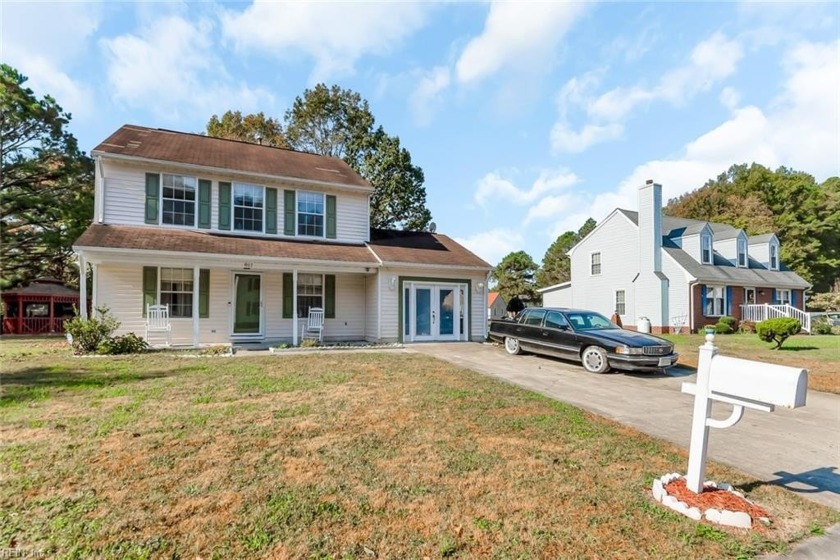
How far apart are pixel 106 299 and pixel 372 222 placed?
17.8 m

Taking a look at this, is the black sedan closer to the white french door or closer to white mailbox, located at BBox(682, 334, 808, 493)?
the white french door

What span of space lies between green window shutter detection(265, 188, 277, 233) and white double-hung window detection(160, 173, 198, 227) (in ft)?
7.54

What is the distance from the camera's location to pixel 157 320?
39.9 ft

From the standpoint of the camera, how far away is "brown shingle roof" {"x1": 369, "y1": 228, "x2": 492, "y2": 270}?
1488cm

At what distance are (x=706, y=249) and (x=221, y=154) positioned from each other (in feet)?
84.8

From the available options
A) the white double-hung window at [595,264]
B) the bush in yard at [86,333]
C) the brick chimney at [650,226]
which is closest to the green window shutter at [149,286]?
the bush in yard at [86,333]

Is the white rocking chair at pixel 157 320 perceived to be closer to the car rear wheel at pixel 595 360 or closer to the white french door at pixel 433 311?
the white french door at pixel 433 311

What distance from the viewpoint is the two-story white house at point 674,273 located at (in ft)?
71.1

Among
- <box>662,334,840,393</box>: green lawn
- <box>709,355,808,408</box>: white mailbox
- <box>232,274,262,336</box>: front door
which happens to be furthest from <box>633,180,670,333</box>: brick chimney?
<box>709,355,808,408</box>: white mailbox

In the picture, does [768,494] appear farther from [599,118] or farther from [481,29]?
[599,118]

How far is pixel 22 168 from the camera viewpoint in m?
19.2

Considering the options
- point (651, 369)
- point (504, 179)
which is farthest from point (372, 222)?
point (651, 369)

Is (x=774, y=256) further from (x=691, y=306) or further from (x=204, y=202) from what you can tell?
(x=204, y=202)

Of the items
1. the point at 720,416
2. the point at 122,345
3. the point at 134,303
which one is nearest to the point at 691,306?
the point at 720,416
